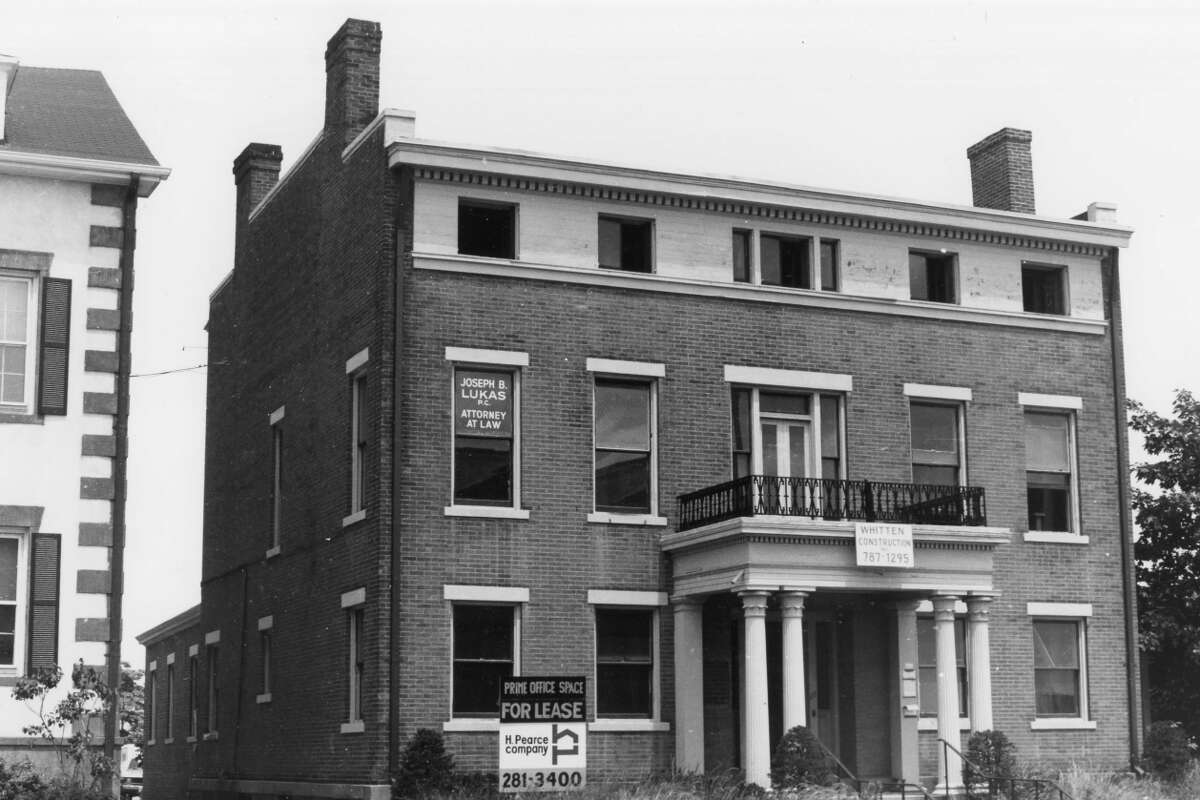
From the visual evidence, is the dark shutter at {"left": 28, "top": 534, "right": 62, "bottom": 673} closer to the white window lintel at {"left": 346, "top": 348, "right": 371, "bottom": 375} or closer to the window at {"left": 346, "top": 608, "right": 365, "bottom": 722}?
the window at {"left": 346, "top": 608, "right": 365, "bottom": 722}

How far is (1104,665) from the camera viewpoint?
3056 cm

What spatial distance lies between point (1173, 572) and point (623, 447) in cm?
1326

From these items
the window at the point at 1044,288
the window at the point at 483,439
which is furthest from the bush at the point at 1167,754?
the window at the point at 483,439

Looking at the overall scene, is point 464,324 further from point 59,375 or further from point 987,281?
point 987,281

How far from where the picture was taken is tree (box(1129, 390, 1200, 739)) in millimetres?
33688

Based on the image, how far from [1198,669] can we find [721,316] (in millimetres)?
13043

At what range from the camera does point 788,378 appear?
95.6 feet

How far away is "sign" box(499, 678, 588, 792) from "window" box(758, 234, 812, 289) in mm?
10679

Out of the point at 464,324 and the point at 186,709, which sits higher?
the point at 464,324

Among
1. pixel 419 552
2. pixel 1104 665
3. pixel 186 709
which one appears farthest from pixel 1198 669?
pixel 186 709

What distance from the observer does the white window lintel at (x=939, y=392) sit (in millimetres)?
30016

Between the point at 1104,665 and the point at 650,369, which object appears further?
the point at 1104,665

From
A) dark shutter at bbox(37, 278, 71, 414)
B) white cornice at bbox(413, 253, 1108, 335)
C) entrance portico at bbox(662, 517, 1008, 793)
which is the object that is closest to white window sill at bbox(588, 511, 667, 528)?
entrance portico at bbox(662, 517, 1008, 793)

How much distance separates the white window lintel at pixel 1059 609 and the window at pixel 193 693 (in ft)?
58.0
